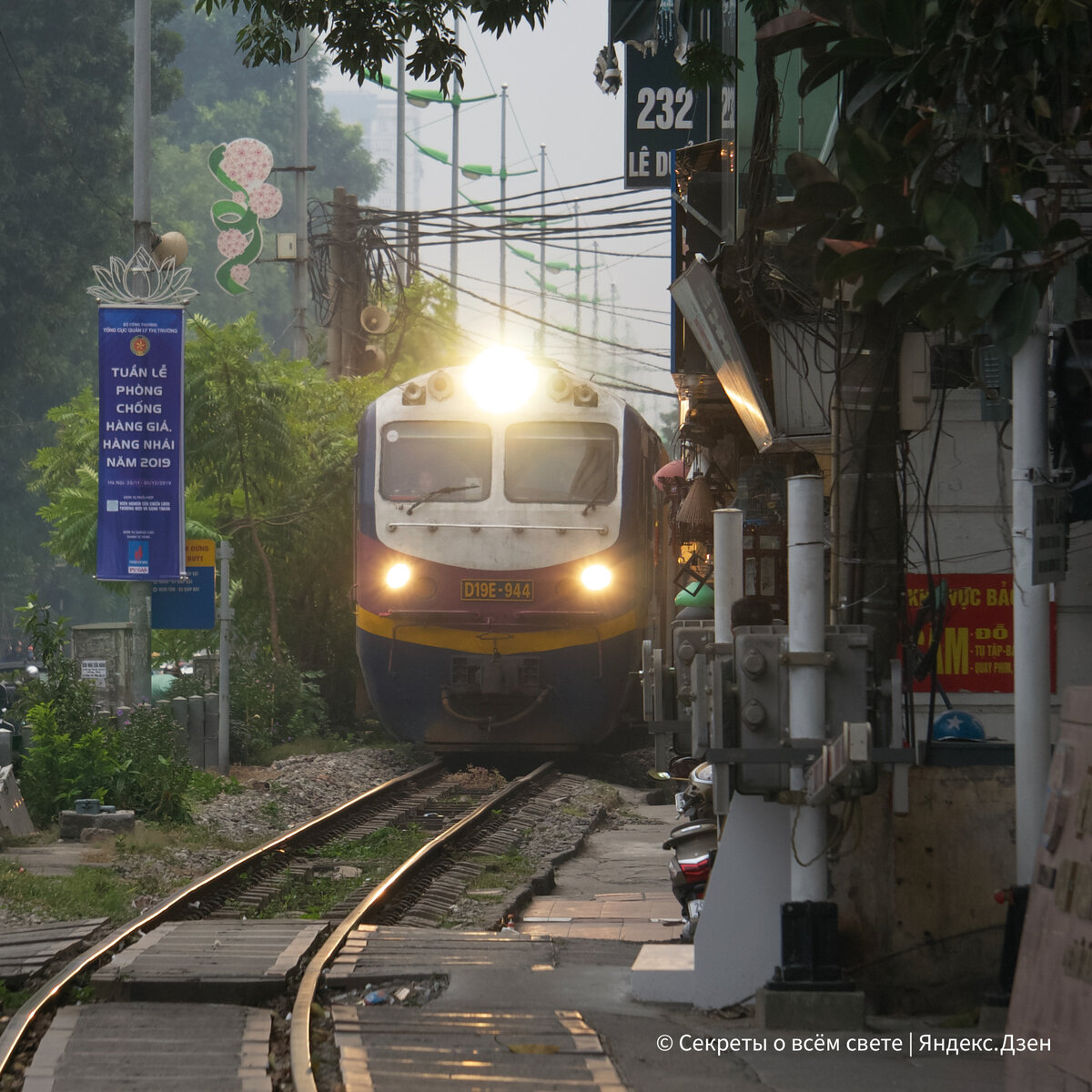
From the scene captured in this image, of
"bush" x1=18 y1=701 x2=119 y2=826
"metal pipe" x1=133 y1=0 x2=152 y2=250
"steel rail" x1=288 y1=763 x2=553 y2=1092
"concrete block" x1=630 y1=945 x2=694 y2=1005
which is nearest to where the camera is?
"steel rail" x1=288 y1=763 x2=553 y2=1092

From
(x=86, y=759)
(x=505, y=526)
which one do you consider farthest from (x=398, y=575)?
(x=86, y=759)

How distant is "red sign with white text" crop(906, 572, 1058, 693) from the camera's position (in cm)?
846

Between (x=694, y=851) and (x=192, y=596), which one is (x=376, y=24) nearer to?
(x=694, y=851)

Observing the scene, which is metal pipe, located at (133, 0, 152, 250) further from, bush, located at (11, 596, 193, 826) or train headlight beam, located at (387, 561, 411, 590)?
bush, located at (11, 596, 193, 826)

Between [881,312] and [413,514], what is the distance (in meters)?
9.42

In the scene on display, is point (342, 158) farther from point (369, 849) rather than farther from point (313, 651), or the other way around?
point (369, 849)

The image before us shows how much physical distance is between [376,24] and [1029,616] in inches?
178

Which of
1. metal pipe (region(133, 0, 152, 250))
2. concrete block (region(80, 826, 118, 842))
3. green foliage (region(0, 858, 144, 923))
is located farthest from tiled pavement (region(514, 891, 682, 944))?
metal pipe (region(133, 0, 152, 250))

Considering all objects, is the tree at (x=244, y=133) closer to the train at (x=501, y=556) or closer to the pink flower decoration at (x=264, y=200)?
A: the pink flower decoration at (x=264, y=200)

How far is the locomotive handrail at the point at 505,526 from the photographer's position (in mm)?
15758

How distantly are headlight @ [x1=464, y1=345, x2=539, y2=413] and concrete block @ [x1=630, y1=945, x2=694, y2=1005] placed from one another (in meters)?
9.48

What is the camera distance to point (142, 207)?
16.3 meters

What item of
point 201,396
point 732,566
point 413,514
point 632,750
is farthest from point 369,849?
point 201,396

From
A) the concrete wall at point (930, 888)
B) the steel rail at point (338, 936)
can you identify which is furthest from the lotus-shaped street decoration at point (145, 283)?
the concrete wall at point (930, 888)
